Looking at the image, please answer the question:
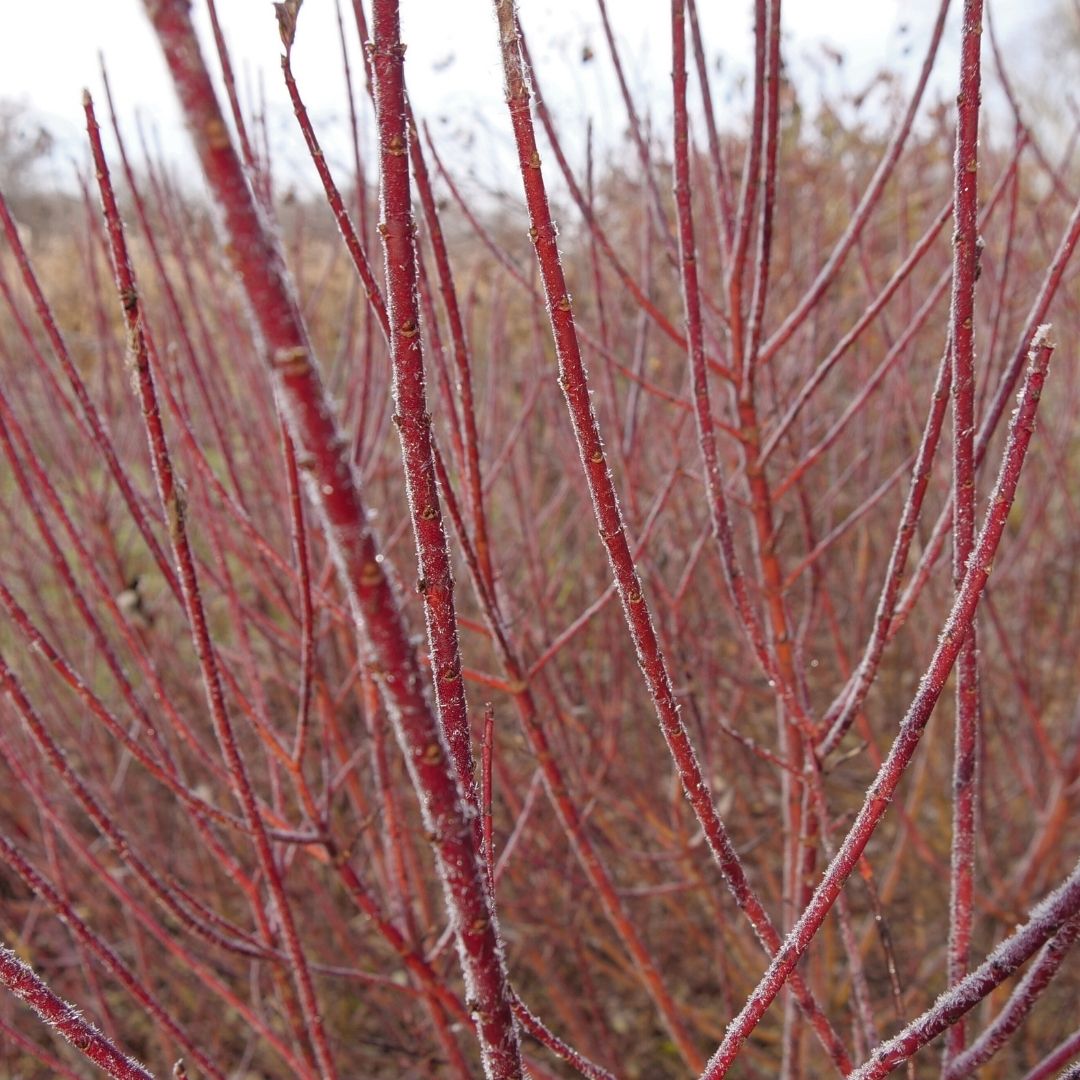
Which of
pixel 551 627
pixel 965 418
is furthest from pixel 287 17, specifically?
pixel 551 627

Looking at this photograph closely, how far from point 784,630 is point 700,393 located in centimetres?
44

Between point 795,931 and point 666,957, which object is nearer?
point 795,931

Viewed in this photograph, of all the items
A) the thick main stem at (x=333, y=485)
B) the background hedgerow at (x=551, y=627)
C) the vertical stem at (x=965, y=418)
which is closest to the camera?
the thick main stem at (x=333, y=485)

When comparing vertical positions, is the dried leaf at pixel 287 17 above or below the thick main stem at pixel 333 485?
above

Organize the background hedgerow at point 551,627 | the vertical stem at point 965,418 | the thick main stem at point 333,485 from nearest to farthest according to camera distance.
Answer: the thick main stem at point 333,485, the background hedgerow at point 551,627, the vertical stem at point 965,418

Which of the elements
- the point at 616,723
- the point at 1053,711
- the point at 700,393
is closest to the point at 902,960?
the point at 1053,711

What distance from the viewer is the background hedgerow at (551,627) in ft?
1.98

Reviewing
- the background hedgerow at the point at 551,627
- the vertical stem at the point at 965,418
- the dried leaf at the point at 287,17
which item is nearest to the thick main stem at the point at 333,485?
the background hedgerow at the point at 551,627

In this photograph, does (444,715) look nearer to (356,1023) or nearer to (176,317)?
(176,317)

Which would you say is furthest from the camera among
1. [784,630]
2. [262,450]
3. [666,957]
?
[666,957]

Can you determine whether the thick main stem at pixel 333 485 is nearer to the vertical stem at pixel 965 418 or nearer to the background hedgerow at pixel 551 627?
the background hedgerow at pixel 551 627

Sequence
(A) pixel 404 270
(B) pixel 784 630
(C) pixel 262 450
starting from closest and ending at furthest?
(A) pixel 404 270 < (B) pixel 784 630 < (C) pixel 262 450

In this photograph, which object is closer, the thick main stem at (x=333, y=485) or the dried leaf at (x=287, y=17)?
the thick main stem at (x=333, y=485)

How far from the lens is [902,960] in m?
3.04
